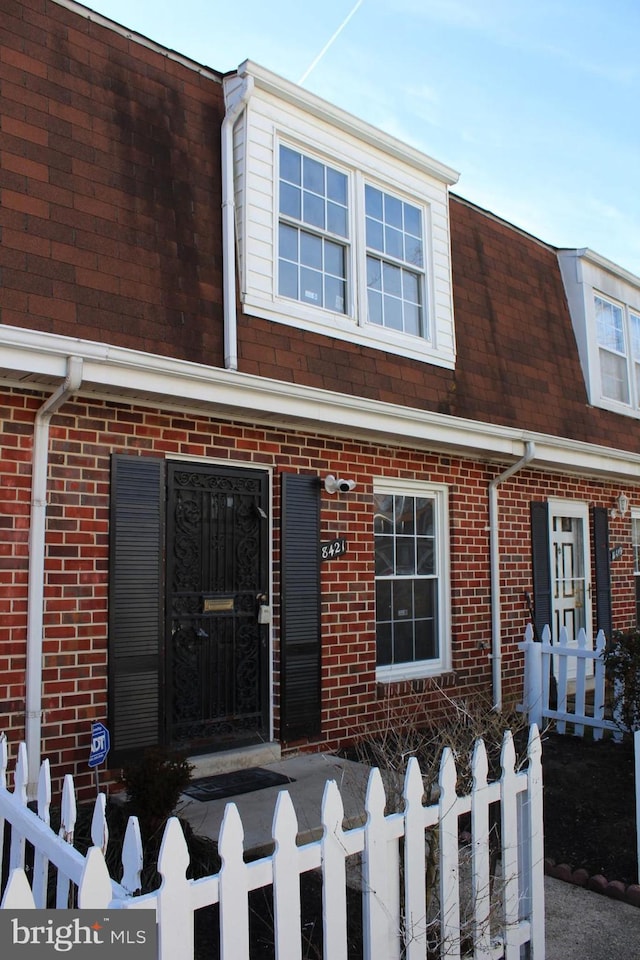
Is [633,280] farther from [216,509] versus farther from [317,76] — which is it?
[216,509]

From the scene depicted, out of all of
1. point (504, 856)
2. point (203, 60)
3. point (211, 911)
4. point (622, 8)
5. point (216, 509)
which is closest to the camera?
point (504, 856)

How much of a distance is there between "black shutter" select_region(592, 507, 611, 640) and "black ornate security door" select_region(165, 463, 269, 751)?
5394 millimetres

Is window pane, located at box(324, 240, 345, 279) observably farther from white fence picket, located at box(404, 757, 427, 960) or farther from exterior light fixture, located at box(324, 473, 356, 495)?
white fence picket, located at box(404, 757, 427, 960)

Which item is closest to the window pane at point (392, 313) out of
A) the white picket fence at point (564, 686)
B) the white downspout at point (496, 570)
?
the white downspout at point (496, 570)

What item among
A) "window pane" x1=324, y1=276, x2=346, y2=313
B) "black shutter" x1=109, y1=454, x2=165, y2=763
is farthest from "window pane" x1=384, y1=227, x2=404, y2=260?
"black shutter" x1=109, y1=454, x2=165, y2=763

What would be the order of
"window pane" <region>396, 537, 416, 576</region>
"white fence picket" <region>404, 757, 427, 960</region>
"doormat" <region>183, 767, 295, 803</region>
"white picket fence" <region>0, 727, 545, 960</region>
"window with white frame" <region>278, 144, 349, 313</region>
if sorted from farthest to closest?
"window pane" <region>396, 537, 416, 576</region>
"window with white frame" <region>278, 144, 349, 313</region>
"doormat" <region>183, 767, 295, 803</region>
"white fence picket" <region>404, 757, 427, 960</region>
"white picket fence" <region>0, 727, 545, 960</region>

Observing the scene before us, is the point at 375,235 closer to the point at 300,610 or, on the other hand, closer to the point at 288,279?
the point at 288,279

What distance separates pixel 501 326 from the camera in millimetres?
8758

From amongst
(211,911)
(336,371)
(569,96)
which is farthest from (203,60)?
(211,911)

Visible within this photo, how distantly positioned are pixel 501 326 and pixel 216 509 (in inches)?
177

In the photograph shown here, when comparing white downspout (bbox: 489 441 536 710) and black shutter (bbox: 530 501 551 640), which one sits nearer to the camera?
white downspout (bbox: 489 441 536 710)

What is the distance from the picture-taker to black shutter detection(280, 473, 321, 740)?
240 inches

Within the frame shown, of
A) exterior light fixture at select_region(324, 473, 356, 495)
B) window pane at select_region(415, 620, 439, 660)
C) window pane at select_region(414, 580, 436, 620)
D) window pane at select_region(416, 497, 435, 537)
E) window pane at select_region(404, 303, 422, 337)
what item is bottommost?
window pane at select_region(415, 620, 439, 660)

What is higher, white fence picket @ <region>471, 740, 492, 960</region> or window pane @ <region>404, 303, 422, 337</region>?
window pane @ <region>404, 303, 422, 337</region>
